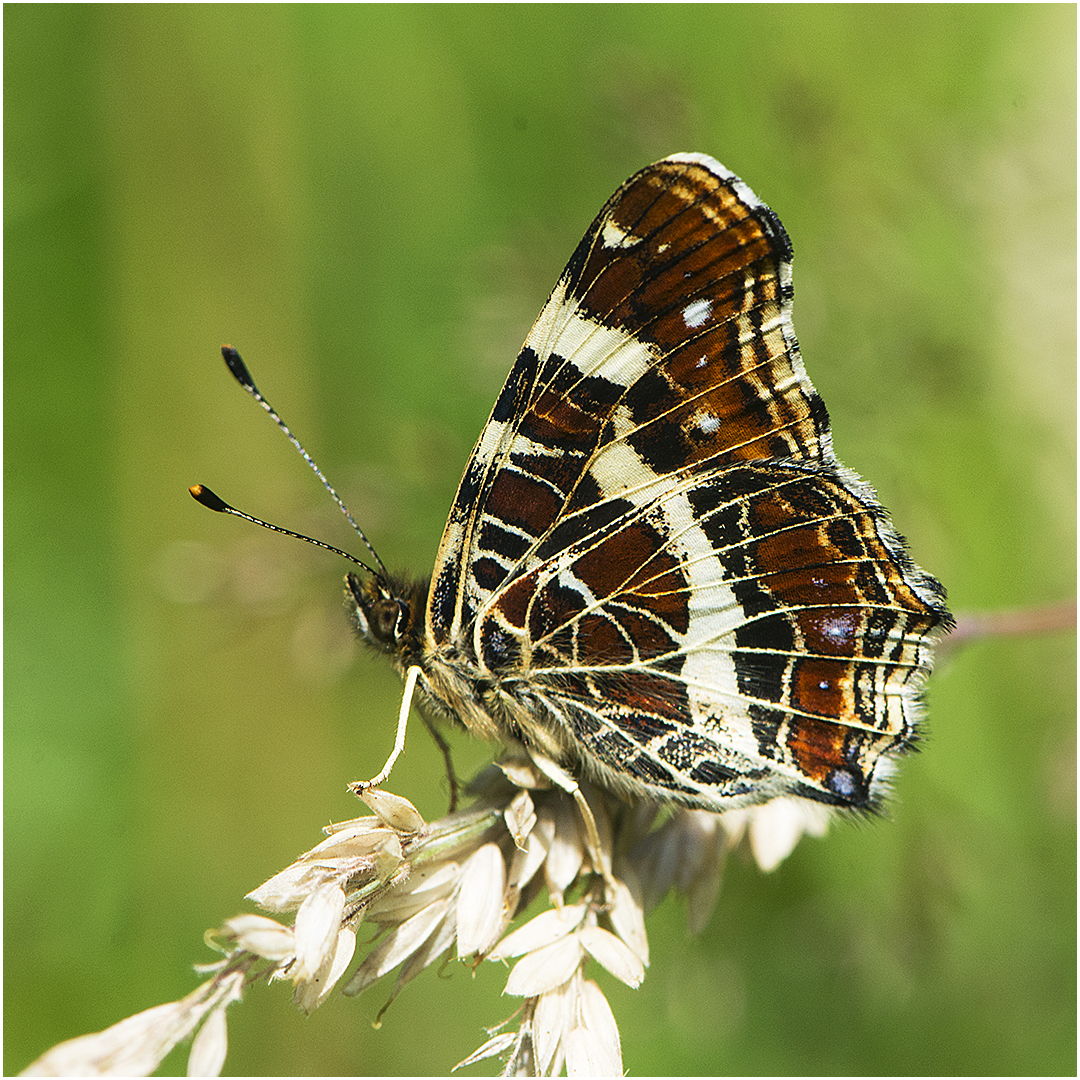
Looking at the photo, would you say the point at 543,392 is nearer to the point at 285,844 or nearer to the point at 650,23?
the point at 285,844

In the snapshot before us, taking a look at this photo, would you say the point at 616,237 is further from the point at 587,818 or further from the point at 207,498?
the point at 587,818

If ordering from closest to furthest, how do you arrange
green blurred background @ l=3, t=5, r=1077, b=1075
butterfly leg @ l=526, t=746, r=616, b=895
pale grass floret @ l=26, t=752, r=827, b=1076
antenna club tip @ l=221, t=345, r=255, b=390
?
pale grass floret @ l=26, t=752, r=827, b=1076 → butterfly leg @ l=526, t=746, r=616, b=895 → antenna club tip @ l=221, t=345, r=255, b=390 → green blurred background @ l=3, t=5, r=1077, b=1075

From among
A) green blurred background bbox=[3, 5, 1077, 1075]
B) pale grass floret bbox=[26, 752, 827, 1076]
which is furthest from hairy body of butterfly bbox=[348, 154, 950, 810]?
green blurred background bbox=[3, 5, 1077, 1075]

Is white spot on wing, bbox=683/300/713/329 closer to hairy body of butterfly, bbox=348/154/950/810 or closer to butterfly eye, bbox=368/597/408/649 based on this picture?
hairy body of butterfly, bbox=348/154/950/810

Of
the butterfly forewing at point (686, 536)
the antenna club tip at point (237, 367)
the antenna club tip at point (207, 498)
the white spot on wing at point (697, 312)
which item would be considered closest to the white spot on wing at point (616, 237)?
the butterfly forewing at point (686, 536)

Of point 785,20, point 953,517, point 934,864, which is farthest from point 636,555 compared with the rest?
point 785,20

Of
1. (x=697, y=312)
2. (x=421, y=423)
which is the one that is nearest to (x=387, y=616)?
(x=697, y=312)

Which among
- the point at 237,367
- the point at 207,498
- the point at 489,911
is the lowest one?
the point at 489,911
